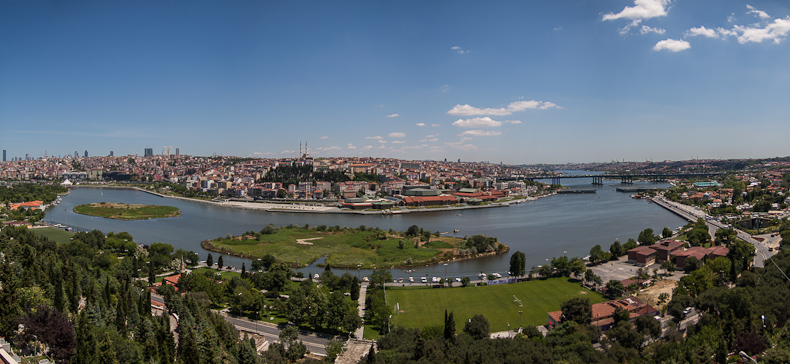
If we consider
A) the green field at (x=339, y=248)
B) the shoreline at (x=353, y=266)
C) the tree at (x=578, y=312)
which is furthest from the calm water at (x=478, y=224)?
the tree at (x=578, y=312)

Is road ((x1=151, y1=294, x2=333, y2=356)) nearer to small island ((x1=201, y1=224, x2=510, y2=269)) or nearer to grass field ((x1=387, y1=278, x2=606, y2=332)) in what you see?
grass field ((x1=387, y1=278, x2=606, y2=332))

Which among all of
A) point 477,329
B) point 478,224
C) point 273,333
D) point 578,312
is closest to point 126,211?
point 478,224

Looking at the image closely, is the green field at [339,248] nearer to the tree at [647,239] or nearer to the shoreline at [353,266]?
the shoreline at [353,266]

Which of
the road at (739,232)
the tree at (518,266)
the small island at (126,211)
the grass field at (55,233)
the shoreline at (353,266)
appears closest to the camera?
the tree at (518,266)

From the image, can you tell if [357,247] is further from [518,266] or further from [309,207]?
[309,207]

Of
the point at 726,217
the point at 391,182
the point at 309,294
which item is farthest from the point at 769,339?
the point at 391,182
